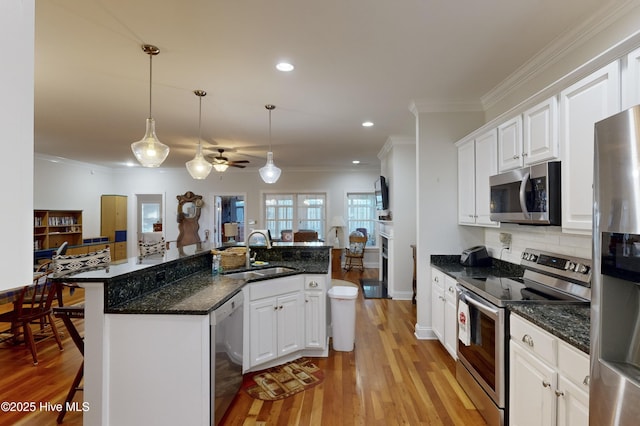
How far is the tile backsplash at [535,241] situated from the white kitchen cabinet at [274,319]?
2.02m

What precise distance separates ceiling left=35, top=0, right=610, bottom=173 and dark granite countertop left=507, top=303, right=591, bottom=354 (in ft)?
5.92

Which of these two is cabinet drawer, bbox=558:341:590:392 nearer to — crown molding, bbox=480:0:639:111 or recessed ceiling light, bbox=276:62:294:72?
crown molding, bbox=480:0:639:111

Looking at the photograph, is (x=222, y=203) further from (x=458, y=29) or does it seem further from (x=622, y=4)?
(x=622, y=4)

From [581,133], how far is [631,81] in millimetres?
373

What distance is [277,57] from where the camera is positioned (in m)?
2.57

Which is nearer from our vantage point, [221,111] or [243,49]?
[243,49]

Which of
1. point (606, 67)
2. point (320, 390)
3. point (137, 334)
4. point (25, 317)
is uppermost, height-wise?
point (606, 67)

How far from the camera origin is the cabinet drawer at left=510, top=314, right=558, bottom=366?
5.16 ft

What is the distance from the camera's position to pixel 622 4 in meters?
1.88

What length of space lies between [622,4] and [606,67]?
61cm

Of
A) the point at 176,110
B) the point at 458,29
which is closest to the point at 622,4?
the point at 458,29

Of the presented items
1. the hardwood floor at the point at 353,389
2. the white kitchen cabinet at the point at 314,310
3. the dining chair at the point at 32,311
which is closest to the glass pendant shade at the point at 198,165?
the dining chair at the point at 32,311

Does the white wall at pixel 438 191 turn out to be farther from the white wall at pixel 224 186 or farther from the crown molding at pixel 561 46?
the white wall at pixel 224 186

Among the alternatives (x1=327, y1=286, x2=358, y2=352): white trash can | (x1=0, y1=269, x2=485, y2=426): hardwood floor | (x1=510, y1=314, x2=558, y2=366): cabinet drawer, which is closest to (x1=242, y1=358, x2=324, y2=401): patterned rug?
(x1=0, y1=269, x2=485, y2=426): hardwood floor
